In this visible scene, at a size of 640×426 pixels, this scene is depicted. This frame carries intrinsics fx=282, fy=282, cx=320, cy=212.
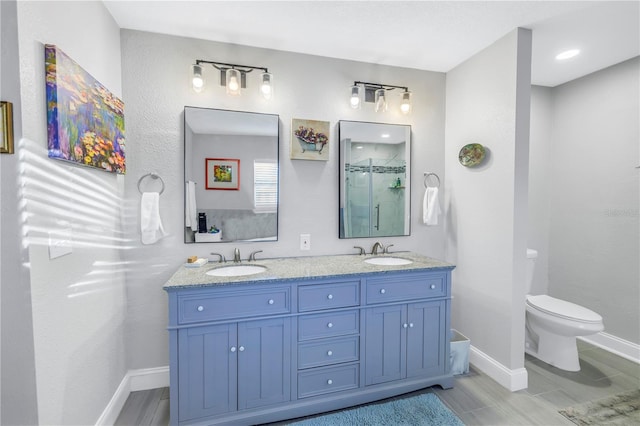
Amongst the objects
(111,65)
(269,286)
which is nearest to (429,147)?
(269,286)

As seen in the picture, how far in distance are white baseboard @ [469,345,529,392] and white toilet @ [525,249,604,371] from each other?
1.36 feet

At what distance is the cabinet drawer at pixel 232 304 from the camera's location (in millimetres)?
1589

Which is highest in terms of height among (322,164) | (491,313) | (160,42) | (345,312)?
(160,42)

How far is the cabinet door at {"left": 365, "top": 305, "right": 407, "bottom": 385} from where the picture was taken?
1.88 m

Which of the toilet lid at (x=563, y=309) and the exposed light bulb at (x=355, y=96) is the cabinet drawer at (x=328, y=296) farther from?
the toilet lid at (x=563, y=309)

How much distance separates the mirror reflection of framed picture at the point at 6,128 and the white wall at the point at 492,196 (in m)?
2.64

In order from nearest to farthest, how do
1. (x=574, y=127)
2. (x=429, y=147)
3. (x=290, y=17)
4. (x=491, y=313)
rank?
1. (x=290, y=17)
2. (x=491, y=313)
3. (x=429, y=147)
4. (x=574, y=127)

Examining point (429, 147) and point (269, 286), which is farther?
point (429, 147)

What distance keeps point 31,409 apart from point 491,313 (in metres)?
2.67

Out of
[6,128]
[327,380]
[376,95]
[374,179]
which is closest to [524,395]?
[327,380]

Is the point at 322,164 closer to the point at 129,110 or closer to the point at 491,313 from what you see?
the point at 129,110

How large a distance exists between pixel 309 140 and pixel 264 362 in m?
1.61

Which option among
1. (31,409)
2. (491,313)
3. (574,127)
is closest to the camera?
(31,409)

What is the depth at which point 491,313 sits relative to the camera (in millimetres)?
2195
